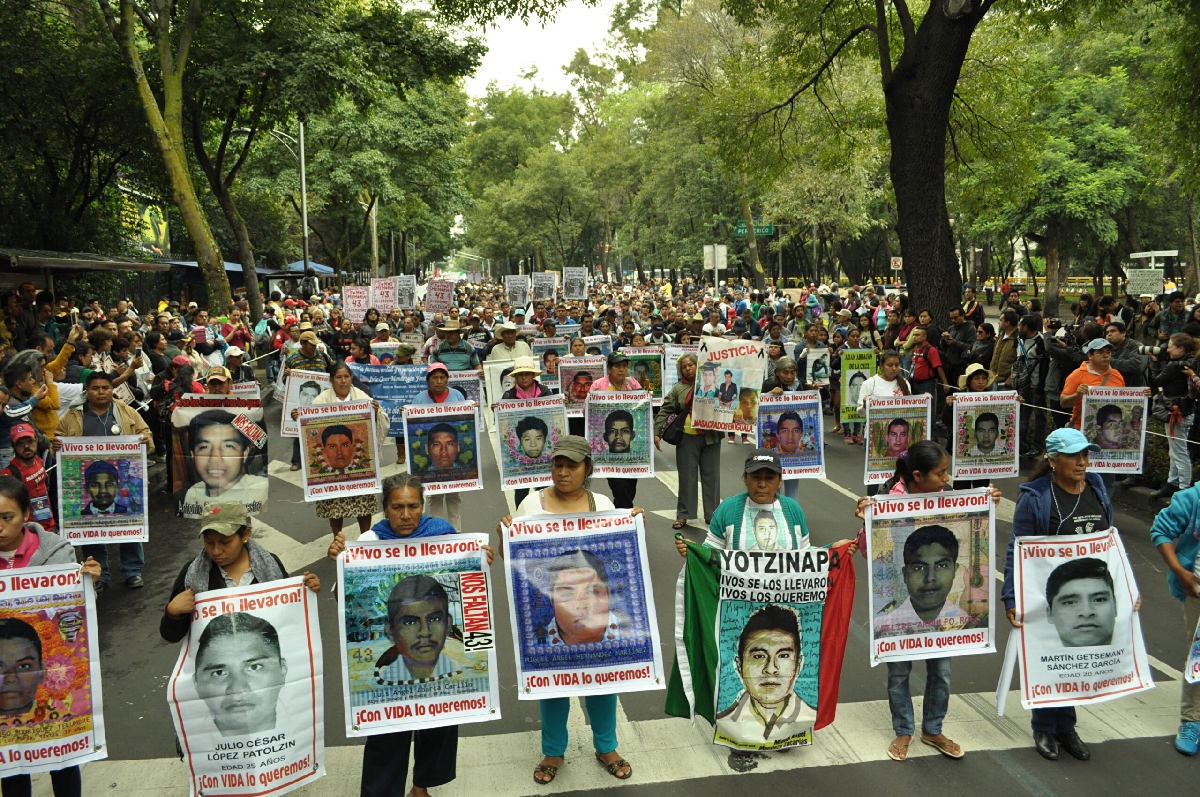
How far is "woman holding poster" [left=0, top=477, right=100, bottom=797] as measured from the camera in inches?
166

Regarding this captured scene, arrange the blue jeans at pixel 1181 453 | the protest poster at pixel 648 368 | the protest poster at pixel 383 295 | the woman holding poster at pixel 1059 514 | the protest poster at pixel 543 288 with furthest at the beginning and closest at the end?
the protest poster at pixel 543 288 < the protest poster at pixel 383 295 < the protest poster at pixel 648 368 < the blue jeans at pixel 1181 453 < the woman holding poster at pixel 1059 514

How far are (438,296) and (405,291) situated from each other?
11.9 feet

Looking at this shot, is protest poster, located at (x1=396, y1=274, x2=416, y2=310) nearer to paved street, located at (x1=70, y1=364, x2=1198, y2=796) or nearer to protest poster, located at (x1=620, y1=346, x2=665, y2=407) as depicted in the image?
protest poster, located at (x1=620, y1=346, x2=665, y2=407)

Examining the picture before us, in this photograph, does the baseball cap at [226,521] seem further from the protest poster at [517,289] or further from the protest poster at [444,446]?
the protest poster at [517,289]

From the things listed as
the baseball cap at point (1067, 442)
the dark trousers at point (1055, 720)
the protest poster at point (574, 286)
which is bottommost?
the dark trousers at point (1055, 720)

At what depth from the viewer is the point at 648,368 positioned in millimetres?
12750

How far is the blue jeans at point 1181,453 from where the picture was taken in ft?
31.7

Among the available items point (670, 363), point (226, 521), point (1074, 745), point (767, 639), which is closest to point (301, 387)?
point (670, 363)

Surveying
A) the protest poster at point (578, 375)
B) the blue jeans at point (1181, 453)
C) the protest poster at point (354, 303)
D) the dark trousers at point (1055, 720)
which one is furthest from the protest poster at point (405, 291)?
the dark trousers at point (1055, 720)

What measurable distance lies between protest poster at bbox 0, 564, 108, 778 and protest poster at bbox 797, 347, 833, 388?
1205 cm

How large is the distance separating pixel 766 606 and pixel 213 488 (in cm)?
478

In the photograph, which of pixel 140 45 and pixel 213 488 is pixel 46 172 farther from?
pixel 213 488

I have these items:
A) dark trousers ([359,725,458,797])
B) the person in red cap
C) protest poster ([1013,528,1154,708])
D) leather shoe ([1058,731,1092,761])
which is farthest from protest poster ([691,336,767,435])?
the person in red cap

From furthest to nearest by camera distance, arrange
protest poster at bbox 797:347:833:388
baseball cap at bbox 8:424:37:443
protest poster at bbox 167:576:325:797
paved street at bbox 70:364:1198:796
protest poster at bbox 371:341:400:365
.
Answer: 1. protest poster at bbox 797:347:833:388
2. protest poster at bbox 371:341:400:365
3. baseball cap at bbox 8:424:37:443
4. paved street at bbox 70:364:1198:796
5. protest poster at bbox 167:576:325:797
